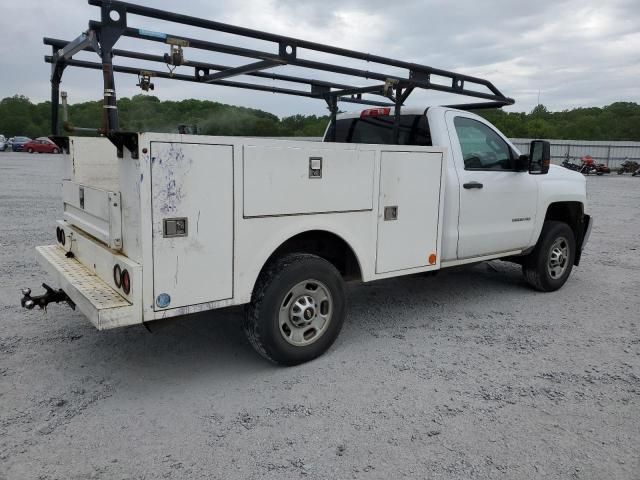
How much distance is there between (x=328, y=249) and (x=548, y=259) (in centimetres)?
322

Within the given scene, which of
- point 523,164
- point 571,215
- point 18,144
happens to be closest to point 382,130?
point 523,164

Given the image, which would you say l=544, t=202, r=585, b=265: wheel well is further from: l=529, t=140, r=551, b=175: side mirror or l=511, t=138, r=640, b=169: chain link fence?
l=511, t=138, r=640, b=169: chain link fence

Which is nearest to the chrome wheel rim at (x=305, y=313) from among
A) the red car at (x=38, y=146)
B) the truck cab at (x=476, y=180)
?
the truck cab at (x=476, y=180)

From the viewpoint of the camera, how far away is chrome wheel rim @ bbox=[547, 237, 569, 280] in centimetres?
635

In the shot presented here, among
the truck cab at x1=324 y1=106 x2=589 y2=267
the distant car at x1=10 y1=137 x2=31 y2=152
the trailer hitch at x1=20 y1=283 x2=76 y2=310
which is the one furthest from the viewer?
the distant car at x1=10 y1=137 x2=31 y2=152

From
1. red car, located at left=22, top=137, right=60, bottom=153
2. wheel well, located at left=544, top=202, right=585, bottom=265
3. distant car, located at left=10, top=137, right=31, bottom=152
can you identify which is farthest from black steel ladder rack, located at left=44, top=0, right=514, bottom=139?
distant car, located at left=10, top=137, right=31, bottom=152

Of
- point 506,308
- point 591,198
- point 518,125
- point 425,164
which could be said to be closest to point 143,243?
point 425,164

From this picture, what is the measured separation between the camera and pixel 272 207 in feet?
12.0

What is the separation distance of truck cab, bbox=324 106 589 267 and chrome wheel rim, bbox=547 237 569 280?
15.0 inches

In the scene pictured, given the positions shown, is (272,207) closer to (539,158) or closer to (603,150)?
(539,158)

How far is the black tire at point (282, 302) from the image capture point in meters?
3.74

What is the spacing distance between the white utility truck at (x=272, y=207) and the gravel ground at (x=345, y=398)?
1.63 feet

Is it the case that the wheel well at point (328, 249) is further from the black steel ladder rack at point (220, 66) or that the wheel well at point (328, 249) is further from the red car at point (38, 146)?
the red car at point (38, 146)

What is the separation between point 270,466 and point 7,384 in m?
2.09
